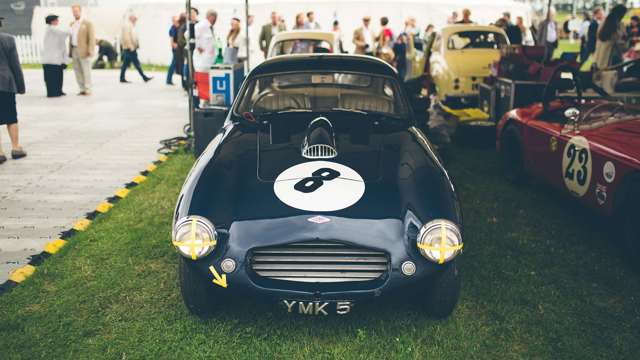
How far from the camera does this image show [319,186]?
360cm

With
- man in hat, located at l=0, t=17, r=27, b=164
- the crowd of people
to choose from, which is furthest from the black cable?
man in hat, located at l=0, t=17, r=27, b=164

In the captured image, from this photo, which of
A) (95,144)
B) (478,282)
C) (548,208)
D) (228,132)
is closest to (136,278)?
(228,132)

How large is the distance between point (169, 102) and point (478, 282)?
10.5m

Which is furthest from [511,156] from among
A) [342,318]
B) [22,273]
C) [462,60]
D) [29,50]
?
[29,50]

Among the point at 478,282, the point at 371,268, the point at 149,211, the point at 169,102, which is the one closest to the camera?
the point at 371,268

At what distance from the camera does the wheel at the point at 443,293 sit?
3.53 m

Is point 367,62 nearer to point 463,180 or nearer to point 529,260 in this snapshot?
point 529,260

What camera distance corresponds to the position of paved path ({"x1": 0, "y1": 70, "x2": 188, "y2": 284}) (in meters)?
5.49

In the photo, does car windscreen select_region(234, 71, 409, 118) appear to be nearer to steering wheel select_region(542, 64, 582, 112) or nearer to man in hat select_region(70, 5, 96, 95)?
steering wheel select_region(542, 64, 582, 112)

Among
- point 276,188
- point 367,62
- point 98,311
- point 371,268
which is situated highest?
point 367,62

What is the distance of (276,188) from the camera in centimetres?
361

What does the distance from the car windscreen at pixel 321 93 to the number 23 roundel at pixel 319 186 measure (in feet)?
3.35

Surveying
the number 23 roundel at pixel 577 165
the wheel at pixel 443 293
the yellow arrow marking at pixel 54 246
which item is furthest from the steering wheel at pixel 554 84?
the yellow arrow marking at pixel 54 246

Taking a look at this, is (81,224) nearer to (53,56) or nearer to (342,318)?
(342,318)
